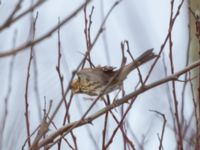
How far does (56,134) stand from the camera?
4.84 feet

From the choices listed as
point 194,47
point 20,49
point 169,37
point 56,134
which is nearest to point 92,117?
point 56,134

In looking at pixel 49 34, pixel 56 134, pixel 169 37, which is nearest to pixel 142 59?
pixel 169 37

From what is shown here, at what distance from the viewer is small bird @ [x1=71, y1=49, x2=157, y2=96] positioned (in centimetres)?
199

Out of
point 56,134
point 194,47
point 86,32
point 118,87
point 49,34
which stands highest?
point 194,47

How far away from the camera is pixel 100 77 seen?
6.96 ft

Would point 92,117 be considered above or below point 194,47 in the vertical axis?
below

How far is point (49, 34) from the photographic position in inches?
42.2

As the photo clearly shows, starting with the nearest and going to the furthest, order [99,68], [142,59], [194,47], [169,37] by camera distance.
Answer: [169,37], [142,59], [99,68], [194,47]

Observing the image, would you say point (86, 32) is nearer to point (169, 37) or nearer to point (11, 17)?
point (169, 37)

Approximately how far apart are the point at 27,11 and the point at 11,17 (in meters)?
0.03

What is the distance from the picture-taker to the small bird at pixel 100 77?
1.99 m

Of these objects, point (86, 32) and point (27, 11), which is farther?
point (86, 32)

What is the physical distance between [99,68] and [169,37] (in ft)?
1.31

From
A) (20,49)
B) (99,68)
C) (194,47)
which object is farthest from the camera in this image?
(194,47)
